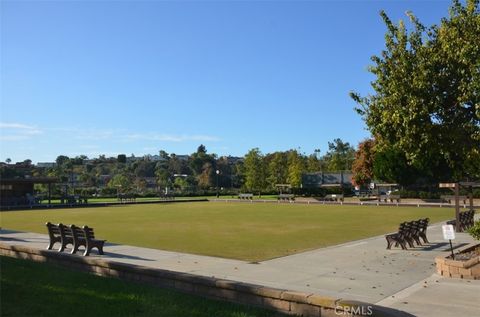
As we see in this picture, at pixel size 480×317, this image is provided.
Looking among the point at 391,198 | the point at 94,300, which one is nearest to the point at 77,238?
the point at 94,300

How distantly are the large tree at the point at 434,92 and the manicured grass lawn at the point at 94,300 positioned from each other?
7739 mm

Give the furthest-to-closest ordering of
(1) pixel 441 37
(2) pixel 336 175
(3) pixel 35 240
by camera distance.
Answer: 1. (2) pixel 336 175
2. (3) pixel 35 240
3. (1) pixel 441 37

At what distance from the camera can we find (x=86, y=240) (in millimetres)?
14742

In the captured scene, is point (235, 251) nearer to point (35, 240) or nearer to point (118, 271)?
point (118, 271)

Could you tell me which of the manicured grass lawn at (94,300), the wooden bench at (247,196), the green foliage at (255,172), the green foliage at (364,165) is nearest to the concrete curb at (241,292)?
the manicured grass lawn at (94,300)

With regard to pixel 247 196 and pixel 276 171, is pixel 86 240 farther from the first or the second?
pixel 276 171

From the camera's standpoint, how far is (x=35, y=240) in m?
18.5

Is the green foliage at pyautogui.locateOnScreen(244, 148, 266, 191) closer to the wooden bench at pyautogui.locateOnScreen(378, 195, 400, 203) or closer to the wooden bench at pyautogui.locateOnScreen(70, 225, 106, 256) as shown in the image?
the wooden bench at pyautogui.locateOnScreen(378, 195, 400, 203)

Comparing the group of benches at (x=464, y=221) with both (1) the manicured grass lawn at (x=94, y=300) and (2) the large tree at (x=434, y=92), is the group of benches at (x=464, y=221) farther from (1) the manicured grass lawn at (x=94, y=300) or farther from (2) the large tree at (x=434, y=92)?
(1) the manicured grass lawn at (x=94, y=300)

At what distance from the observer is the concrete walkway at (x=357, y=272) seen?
8867 millimetres

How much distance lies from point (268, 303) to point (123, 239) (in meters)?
12.2

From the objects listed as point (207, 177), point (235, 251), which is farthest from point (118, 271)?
point (207, 177)

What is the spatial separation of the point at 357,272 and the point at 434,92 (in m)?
5.13

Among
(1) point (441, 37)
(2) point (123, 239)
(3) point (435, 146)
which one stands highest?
(1) point (441, 37)
